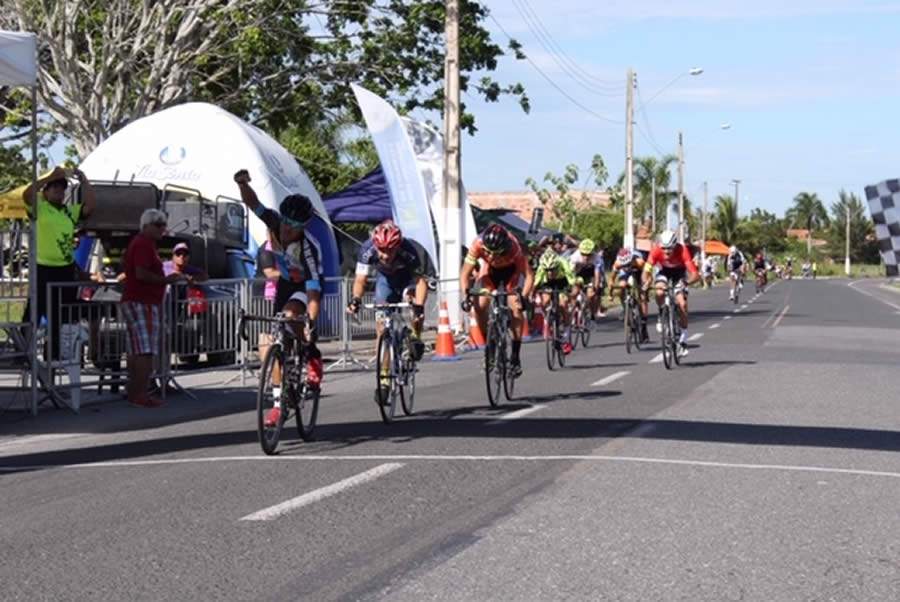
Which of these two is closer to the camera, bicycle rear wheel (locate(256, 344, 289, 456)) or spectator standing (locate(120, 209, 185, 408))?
bicycle rear wheel (locate(256, 344, 289, 456))

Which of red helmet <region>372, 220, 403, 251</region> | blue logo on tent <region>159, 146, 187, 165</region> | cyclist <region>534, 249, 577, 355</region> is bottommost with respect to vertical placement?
cyclist <region>534, 249, 577, 355</region>

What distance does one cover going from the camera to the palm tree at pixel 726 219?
135m

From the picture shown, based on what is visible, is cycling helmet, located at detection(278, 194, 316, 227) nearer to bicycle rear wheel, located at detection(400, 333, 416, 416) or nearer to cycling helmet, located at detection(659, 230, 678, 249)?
bicycle rear wheel, located at detection(400, 333, 416, 416)

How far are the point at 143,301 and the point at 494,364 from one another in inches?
141

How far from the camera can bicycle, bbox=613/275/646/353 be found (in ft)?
74.7

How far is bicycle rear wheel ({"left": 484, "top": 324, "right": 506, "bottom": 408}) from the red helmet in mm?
2034

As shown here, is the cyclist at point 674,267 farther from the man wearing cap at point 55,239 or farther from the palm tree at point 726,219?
the palm tree at point 726,219

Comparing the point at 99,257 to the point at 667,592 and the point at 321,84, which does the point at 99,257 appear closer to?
the point at 321,84

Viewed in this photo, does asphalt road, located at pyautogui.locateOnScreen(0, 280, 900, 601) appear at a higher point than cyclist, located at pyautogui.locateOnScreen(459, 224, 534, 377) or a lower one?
lower

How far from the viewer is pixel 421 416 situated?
43.6 feet

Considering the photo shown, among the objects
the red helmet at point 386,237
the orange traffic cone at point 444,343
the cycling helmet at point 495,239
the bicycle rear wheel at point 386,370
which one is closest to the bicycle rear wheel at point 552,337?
the orange traffic cone at point 444,343

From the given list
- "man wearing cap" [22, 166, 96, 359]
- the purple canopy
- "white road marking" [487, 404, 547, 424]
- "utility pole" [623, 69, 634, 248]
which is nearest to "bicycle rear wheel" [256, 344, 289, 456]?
"white road marking" [487, 404, 547, 424]

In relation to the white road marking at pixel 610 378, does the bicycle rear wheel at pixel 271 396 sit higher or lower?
higher

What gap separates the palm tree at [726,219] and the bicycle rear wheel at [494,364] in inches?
4845
